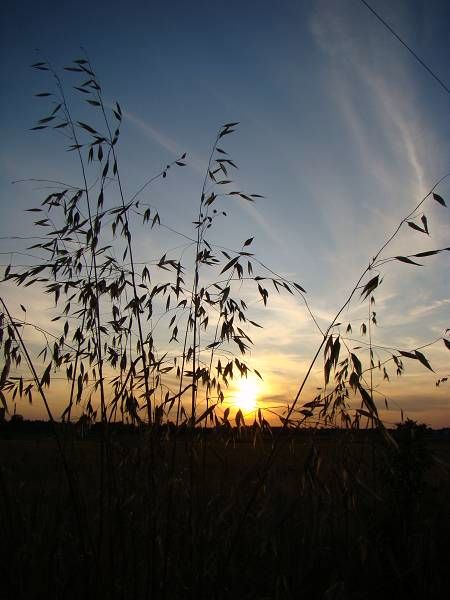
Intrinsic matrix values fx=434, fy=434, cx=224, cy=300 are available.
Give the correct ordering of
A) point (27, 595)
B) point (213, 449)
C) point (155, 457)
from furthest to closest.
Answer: point (213, 449) → point (155, 457) → point (27, 595)

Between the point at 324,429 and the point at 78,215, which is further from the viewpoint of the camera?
the point at 78,215

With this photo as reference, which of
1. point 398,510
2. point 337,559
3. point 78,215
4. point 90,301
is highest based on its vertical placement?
point 78,215

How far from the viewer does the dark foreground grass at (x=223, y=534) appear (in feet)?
7.08

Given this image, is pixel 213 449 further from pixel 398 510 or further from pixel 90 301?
pixel 398 510

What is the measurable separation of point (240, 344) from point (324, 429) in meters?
0.79

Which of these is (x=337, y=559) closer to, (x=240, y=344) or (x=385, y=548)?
(x=385, y=548)

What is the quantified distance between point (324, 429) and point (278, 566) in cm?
98

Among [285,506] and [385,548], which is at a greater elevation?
[285,506]

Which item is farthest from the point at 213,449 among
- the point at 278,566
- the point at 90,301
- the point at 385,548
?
the point at 385,548

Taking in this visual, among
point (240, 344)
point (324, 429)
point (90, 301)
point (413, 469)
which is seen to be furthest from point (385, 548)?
point (90, 301)

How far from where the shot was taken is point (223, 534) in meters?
2.88

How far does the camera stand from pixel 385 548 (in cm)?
328

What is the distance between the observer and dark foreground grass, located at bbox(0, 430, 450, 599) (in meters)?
2.16

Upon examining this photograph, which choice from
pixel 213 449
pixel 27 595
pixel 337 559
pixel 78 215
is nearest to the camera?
pixel 27 595
